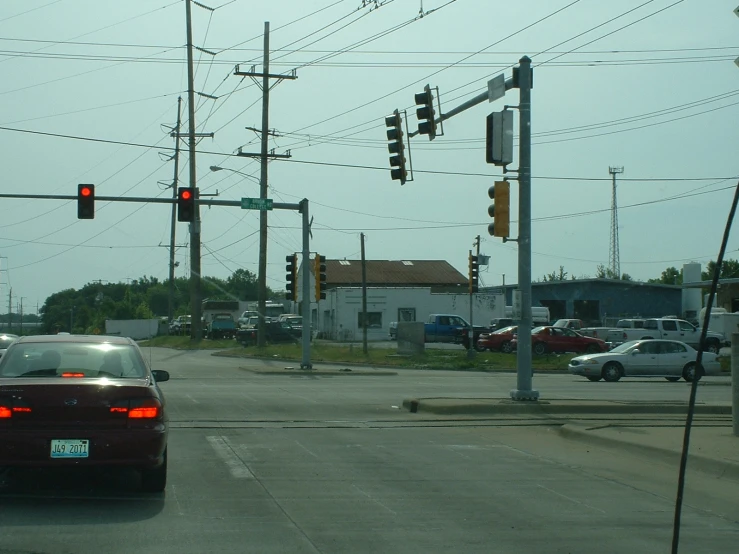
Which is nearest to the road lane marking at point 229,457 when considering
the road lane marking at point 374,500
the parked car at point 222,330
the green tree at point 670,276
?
the road lane marking at point 374,500

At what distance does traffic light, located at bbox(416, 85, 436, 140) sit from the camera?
1894 cm

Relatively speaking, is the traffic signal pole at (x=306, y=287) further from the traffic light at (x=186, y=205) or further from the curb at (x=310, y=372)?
the traffic light at (x=186, y=205)

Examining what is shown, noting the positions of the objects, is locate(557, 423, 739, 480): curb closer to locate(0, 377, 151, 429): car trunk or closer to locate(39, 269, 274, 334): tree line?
locate(0, 377, 151, 429): car trunk

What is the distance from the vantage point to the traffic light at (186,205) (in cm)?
2647

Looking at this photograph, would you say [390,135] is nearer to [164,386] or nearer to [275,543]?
[164,386]

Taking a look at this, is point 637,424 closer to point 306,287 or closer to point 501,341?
point 306,287

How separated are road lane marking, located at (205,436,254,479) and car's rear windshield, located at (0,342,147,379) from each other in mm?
1875

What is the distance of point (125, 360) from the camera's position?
9297 millimetres

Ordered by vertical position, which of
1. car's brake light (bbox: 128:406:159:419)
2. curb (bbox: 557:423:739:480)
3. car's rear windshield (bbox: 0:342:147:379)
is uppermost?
car's rear windshield (bbox: 0:342:147:379)

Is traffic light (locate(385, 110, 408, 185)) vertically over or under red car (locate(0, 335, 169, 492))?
over

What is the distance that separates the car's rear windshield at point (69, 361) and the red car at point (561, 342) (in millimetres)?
35414

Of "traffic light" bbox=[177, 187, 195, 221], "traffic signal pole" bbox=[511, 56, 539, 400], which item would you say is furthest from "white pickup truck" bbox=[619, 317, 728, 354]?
"traffic signal pole" bbox=[511, 56, 539, 400]

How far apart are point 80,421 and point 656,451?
23.5ft

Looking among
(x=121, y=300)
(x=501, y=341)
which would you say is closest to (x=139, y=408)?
(x=501, y=341)
